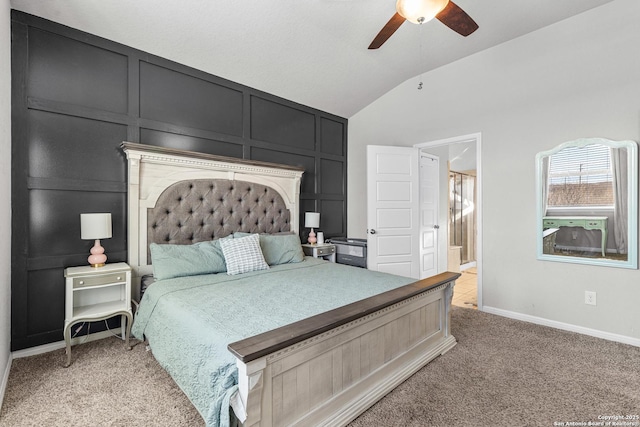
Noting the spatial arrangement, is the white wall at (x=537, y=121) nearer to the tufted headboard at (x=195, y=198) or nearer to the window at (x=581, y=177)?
the window at (x=581, y=177)

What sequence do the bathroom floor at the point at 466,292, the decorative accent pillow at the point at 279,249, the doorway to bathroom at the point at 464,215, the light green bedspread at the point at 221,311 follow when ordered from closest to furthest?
the light green bedspread at the point at 221,311 → the decorative accent pillow at the point at 279,249 → the bathroom floor at the point at 466,292 → the doorway to bathroom at the point at 464,215

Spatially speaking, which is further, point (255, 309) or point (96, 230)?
point (96, 230)

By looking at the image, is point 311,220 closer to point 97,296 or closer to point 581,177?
point 97,296

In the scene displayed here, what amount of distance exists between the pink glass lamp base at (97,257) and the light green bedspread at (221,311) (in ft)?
1.83

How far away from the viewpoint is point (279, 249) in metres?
3.22

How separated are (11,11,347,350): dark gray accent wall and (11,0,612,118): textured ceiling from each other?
192mm

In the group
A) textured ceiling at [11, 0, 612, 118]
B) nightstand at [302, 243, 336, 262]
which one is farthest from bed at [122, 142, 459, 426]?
textured ceiling at [11, 0, 612, 118]

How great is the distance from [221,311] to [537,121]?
3.50 m

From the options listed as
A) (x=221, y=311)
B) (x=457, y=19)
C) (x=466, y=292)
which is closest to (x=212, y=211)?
(x=221, y=311)

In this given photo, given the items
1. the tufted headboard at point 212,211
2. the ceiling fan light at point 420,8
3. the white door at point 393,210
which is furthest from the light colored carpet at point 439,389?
the ceiling fan light at point 420,8

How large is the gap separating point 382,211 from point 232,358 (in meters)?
3.05

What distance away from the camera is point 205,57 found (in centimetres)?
304

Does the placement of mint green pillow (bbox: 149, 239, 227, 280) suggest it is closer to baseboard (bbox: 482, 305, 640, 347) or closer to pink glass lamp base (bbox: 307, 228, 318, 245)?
pink glass lamp base (bbox: 307, 228, 318, 245)

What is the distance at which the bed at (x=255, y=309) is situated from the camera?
1350mm
